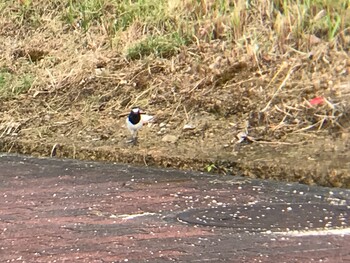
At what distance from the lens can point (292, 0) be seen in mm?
4457

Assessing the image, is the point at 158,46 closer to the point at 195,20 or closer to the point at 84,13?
the point at 195,20

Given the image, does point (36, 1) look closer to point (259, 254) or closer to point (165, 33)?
point (165, 33)

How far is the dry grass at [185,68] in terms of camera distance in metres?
3.66

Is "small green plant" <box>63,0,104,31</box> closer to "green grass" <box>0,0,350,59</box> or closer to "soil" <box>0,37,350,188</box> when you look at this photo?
"green grass" <box>0,0,350,59</box>

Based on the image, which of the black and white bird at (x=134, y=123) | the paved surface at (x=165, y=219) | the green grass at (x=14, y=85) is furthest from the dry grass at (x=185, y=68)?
the paved surface at (x=165, y=219)

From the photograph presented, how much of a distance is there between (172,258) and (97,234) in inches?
18.6

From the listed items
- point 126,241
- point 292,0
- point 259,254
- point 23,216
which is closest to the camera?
point 259,254

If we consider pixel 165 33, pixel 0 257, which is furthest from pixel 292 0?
pixel 0 257

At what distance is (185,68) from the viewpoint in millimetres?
4406

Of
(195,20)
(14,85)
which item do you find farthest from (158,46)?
(14,85)

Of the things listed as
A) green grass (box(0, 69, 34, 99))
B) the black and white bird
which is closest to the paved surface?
the black and white bird

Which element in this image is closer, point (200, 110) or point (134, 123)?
point (134, 123)

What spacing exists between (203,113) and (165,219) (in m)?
1.25

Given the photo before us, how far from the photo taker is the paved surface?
2438 mm
